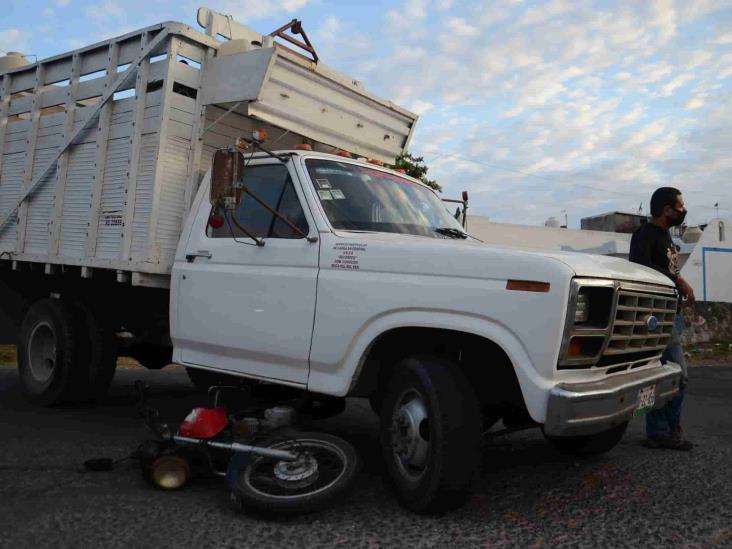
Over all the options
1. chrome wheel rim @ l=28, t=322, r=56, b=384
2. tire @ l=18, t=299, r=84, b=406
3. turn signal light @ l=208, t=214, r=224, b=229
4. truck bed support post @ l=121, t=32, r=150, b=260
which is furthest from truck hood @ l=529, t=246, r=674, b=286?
chrome wheel rim @ l=28, t=322, r=56, b=384

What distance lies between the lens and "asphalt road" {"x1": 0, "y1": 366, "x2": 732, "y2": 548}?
2.97m

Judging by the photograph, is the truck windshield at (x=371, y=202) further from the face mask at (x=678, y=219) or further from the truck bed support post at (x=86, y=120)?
the truck bed support post at (x=86, y=120)

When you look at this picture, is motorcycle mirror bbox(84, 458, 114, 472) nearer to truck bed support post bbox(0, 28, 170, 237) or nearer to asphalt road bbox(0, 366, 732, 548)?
asphalt road bbox(0, 366, 732, 548)

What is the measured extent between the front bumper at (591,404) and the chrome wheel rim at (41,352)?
15.3ft

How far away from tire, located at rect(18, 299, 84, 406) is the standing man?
182 inches

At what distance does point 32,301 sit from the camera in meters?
6.36

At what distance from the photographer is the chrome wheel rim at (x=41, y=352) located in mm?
5863

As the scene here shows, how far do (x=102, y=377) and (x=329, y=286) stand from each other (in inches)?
120

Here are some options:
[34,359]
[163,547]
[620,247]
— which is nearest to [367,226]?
[163,547]

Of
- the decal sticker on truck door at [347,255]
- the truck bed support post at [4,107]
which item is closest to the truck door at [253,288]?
the decal sticker on truck door at [347,255]

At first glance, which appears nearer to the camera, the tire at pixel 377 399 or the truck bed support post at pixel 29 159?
the tire at pixel 377 399

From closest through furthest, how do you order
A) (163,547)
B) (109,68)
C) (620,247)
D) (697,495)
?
→ (163,547), (697,495), (109,68), (620,247)

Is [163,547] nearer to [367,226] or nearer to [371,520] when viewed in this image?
[371,520]

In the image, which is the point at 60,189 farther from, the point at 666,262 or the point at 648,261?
the point at 666,262
